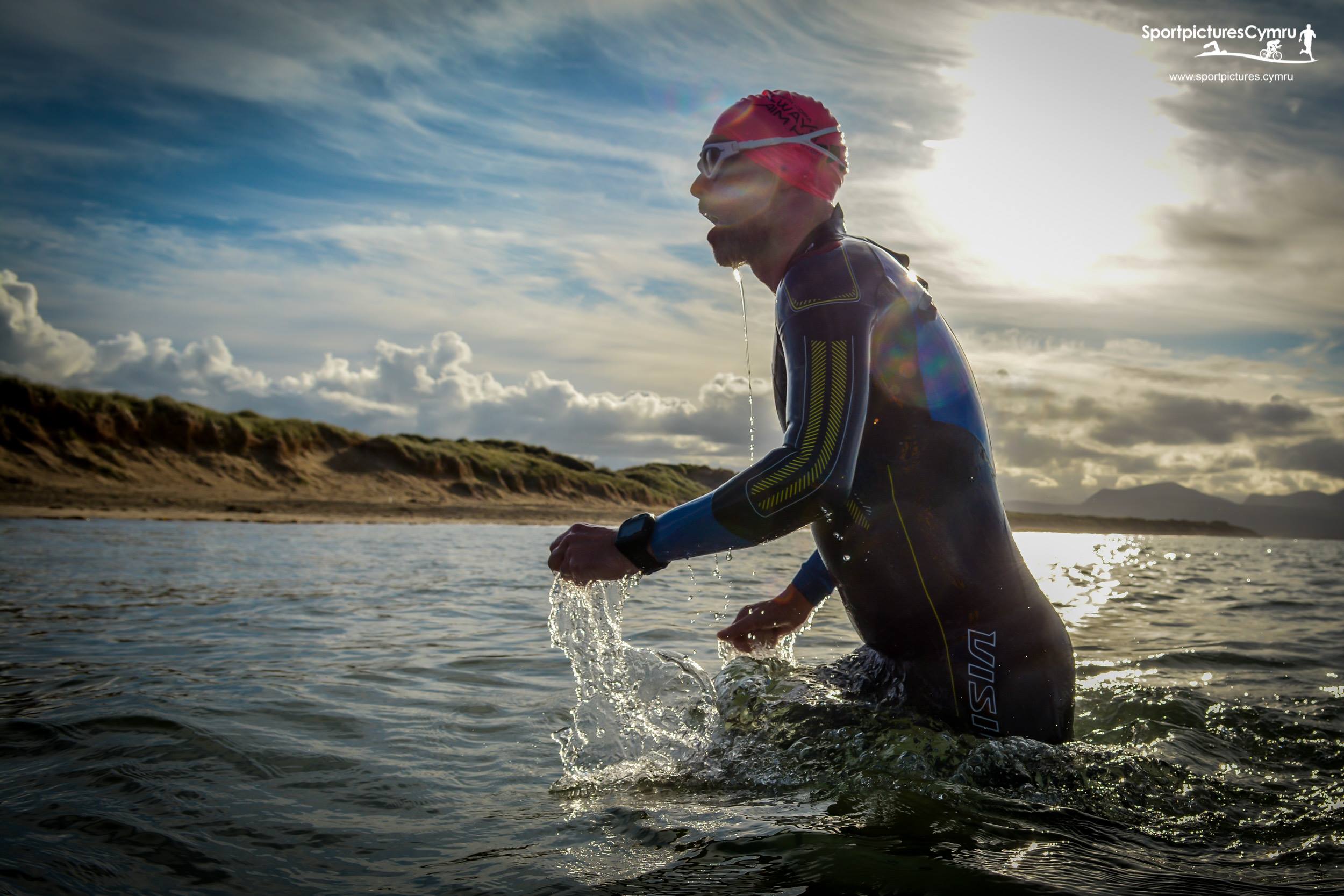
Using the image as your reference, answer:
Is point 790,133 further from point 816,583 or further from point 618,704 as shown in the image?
point 618,704

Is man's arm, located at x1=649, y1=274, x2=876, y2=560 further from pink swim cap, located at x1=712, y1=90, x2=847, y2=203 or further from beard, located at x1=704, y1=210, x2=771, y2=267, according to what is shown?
pink swim cap, located at x1=712, y1=90, x2=847, y2=203

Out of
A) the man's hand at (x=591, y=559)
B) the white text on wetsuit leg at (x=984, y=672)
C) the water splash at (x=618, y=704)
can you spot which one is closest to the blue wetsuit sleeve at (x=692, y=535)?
the man's hand at (x=591, y=559)

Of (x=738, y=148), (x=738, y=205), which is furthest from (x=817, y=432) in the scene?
(x=738, y=148)

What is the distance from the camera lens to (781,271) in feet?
9.04

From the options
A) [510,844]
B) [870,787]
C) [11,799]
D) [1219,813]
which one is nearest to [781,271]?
[870,787]

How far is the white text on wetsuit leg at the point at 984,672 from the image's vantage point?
2.54m

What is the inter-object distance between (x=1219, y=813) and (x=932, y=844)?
47.9 inches

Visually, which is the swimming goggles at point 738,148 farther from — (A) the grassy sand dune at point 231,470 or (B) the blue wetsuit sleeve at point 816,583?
(A) the grassy sand dune at point 231,470

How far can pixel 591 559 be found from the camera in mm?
2299

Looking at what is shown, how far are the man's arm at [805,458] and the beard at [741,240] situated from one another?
0.55 metres

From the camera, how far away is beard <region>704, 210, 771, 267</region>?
9.07 ft

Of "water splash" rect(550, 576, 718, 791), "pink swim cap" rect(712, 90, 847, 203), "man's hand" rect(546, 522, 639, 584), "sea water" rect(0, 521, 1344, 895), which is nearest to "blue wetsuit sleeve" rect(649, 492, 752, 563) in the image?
"man's hand" rect(546, 522, 639, 584)

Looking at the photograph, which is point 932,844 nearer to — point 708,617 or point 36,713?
point 36,713

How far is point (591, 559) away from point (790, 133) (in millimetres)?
1562
